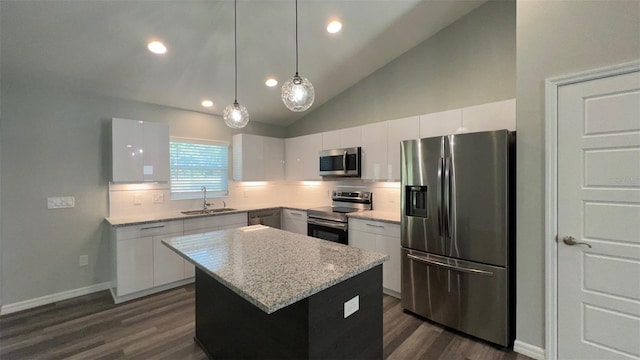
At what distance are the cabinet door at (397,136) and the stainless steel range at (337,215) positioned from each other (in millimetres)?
689

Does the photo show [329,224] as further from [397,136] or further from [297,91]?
[297,91]

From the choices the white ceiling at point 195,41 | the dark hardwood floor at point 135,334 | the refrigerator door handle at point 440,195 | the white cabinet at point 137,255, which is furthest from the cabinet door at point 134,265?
the refrigerator door handle at point 440,195

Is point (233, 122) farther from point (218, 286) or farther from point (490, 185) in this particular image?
point (490, 185)

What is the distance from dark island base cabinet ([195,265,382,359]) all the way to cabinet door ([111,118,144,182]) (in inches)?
81.5

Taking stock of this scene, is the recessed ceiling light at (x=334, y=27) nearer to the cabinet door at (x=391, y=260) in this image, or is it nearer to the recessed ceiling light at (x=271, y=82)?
the recessed ceiling light at (x=271, y=82)

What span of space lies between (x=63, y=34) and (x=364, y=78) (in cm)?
347

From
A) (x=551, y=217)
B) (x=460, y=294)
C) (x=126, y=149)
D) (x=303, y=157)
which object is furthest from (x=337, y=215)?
(x=126, y=149)

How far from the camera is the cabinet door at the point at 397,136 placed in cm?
320

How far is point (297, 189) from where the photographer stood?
17.0ft

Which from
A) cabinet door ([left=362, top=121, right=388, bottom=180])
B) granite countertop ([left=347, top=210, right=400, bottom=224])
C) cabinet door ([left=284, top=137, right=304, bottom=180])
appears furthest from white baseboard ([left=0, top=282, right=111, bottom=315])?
cabinet door ([left=362, top=121, right=388, bottom=180])

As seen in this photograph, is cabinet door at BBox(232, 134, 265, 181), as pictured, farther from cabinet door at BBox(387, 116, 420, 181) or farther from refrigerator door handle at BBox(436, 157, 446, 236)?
refrigerator door handle at BBox(436, 157, 446, 236)

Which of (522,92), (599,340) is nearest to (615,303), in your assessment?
(599,340)

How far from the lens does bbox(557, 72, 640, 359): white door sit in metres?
1.72

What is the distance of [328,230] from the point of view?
3727 mm
